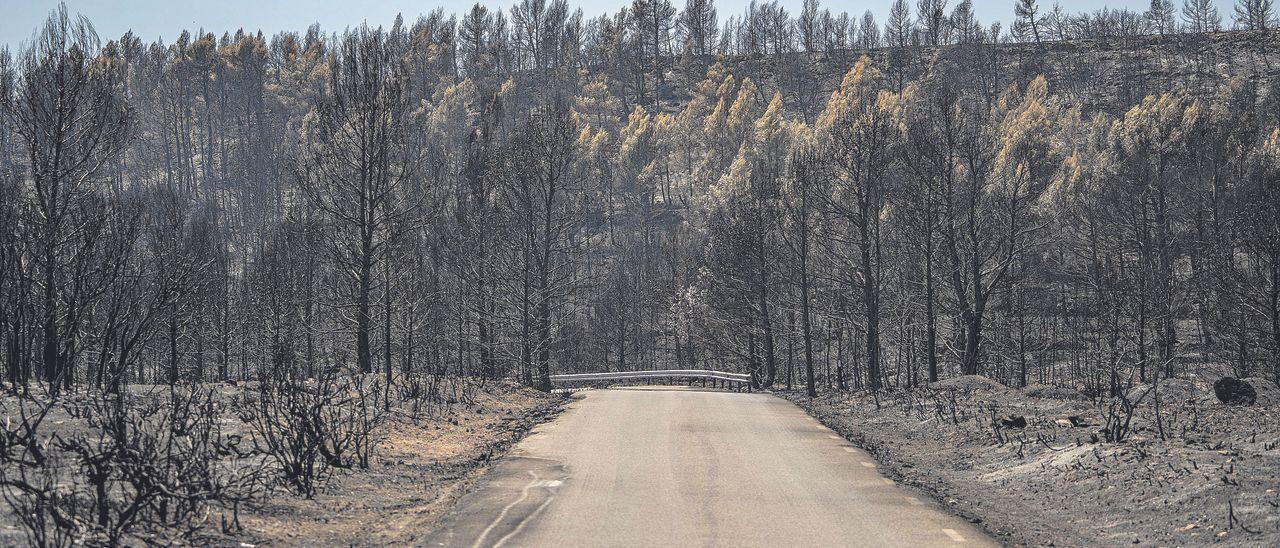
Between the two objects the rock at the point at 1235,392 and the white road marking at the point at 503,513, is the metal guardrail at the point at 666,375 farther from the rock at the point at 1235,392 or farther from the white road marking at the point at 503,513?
the white road marking at the point at 503,513

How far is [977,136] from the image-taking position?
3425 centimetres

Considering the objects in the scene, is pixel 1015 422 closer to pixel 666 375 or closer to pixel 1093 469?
pixel 1093 469

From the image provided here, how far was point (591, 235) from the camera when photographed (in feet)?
247

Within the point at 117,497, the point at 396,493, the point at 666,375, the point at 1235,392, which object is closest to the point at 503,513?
the point at 396,493

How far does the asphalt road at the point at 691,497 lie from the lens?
364 inches

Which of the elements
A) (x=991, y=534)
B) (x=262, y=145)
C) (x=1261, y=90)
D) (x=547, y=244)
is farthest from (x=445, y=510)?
(x=1261, y=90)

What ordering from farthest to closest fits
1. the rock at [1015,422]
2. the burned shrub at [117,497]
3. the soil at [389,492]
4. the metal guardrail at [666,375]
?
the metal guardrail at [666,375] < the rock at [1015,422] < the soil at [389,492] < the burned shrub at [117,497]

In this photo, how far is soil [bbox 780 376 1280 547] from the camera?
31.2ft

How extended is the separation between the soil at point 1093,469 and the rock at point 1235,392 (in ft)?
0.87

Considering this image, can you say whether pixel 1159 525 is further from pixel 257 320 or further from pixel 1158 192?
pixel 257 320

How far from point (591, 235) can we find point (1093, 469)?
64.2 metres

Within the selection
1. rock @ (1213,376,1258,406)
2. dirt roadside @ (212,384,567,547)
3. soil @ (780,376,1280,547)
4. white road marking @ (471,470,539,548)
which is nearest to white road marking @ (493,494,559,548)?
white road marking @ (471,470,539,548)

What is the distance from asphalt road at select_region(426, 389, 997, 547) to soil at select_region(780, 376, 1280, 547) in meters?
0.83

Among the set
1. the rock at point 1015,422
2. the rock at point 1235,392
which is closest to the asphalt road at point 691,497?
the rock at point 1015,422
